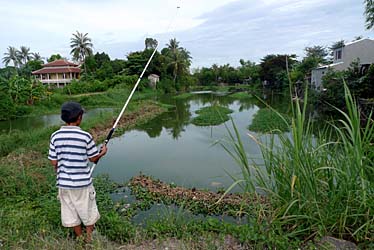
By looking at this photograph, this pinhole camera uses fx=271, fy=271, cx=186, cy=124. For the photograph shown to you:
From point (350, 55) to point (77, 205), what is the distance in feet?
73.2

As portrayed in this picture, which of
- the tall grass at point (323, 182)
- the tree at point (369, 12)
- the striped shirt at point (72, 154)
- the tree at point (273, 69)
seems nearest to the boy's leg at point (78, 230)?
the striped shirt at point (72, 154)

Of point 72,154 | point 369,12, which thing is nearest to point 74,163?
point 72,154

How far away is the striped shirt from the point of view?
2.12 m

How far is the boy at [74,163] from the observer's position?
2131 mm

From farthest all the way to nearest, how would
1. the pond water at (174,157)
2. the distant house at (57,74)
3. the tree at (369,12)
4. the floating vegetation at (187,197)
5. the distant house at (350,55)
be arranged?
the distant house at (57,74)
the distant house at (350,55)
the tree at (369,12)
the pond water at (174,157)
the floating vegetation at (187,197)

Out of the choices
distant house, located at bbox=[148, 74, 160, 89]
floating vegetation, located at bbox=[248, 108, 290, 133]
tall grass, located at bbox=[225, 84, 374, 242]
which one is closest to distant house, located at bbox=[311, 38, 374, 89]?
floating vegetation, located at bbox=[248, 108, 290, 133]

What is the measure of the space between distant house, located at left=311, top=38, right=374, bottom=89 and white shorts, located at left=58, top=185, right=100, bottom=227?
61.9 feet

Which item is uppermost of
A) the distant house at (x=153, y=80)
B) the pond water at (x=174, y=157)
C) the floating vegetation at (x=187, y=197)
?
the distant house at (x=153, y=80)

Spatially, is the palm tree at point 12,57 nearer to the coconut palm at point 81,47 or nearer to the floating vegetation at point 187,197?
the coconut palm at point 81,47

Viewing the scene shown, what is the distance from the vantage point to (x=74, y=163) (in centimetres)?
215

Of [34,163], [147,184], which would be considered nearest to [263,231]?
[147,184]

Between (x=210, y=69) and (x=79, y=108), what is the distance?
44.3m

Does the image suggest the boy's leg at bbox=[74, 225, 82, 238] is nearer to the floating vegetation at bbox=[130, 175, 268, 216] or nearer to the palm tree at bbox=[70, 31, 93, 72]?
the floating vegetation at bbox=[130, 175, 268, 216]

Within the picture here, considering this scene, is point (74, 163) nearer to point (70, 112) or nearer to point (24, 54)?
point (70, 112)
